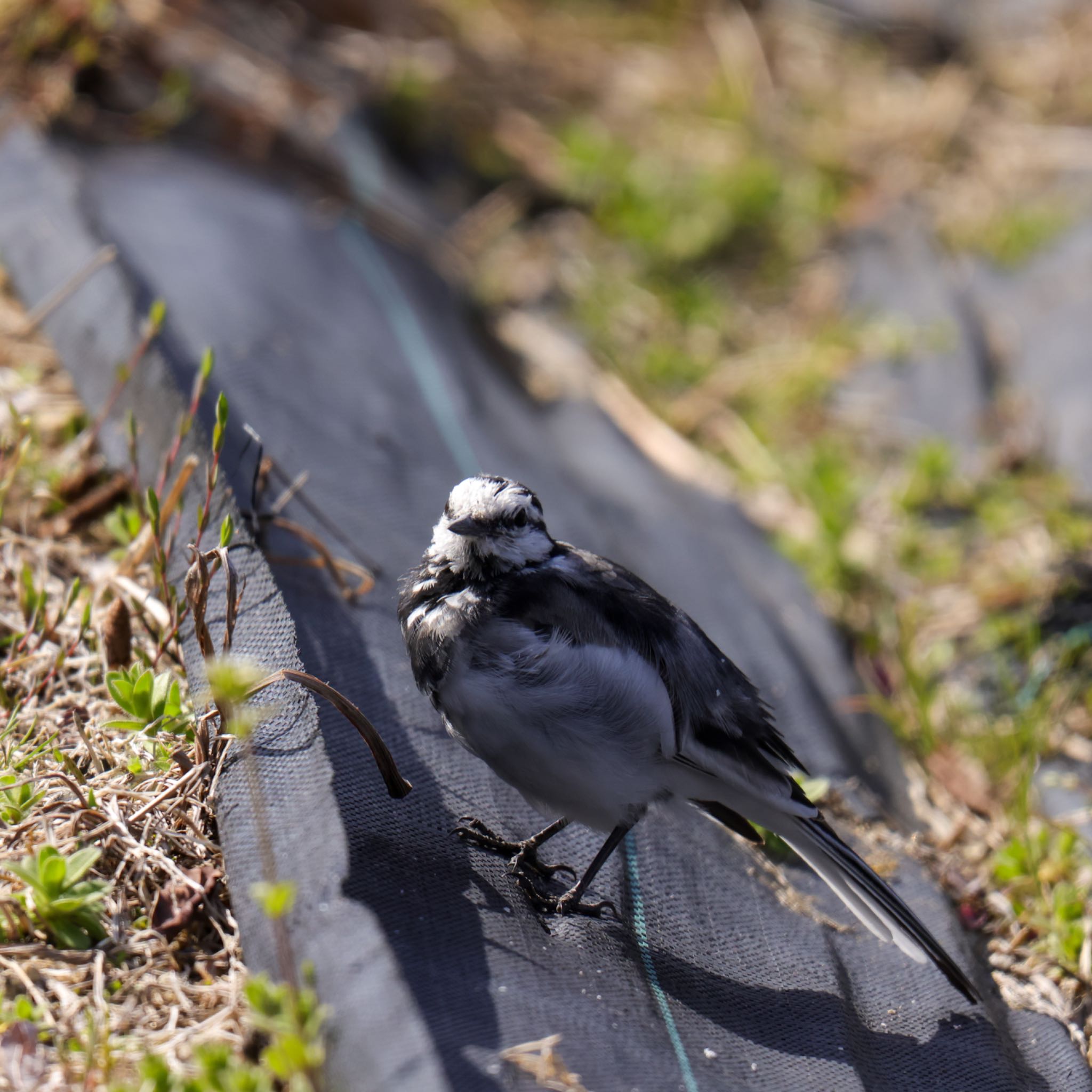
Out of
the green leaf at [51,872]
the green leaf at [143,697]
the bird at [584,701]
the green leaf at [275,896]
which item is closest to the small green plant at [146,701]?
the green leaf at [143,697]

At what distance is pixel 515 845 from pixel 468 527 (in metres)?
0.79

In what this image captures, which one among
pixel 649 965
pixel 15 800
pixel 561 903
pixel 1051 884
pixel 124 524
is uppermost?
pixel 124 524

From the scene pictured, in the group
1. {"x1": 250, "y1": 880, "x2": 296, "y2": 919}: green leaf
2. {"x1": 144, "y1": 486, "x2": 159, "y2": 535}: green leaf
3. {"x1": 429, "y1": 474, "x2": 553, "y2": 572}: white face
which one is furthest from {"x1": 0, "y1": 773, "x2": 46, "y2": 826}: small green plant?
{"x1": 429, "y1": 474, "x2": 553, "y2": 572}: white face

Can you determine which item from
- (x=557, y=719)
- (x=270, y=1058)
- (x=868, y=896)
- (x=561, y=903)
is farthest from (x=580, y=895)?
(x=270, y=1058)

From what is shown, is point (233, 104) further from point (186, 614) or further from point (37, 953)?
Answer: point (37, 953)

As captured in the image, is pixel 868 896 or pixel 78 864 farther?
pixel 868 896

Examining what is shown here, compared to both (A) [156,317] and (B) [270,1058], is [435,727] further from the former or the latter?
(A) [156,317]

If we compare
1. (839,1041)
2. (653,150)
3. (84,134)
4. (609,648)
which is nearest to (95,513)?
(609,648)

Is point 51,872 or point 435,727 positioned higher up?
point 51,872

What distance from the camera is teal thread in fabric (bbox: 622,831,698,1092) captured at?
2.28 metres

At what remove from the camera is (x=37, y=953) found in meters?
2.23

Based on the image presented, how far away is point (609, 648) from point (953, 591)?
8.45 feet

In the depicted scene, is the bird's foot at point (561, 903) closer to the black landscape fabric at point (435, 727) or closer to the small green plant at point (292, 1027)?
the black landscape fabric at point (435, 727)

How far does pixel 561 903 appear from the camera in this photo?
264 cm
